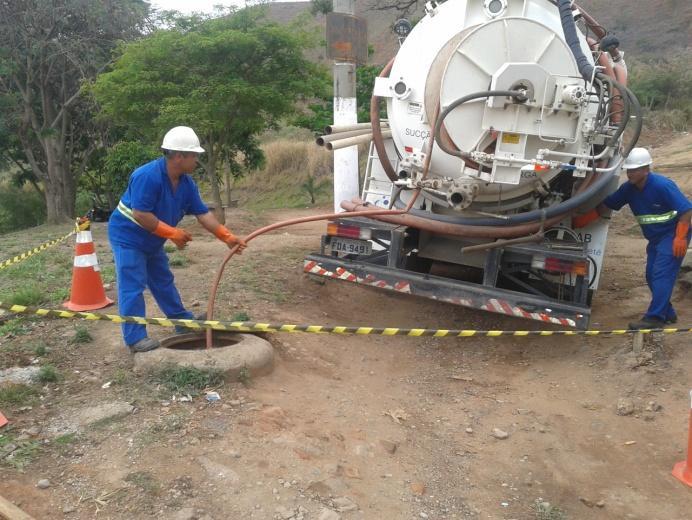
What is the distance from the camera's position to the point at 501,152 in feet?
15.7

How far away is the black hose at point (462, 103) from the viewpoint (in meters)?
4.57

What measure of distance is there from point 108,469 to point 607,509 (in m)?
2.42

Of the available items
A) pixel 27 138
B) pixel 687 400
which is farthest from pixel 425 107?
pixel 27 138

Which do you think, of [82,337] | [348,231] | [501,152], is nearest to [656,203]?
[501,152]

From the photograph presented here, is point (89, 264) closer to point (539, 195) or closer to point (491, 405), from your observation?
point (491, 405)

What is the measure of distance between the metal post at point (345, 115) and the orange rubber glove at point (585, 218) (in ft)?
9.43

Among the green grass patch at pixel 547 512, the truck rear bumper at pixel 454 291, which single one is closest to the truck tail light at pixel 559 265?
the truck rear bumper at pixel 454 291

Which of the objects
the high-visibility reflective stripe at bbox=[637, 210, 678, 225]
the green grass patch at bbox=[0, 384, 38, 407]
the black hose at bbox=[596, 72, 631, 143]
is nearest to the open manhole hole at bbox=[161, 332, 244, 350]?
the green grass patch at bbox=[0, 384, 38, 407]

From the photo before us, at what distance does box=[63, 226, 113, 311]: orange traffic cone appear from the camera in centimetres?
524

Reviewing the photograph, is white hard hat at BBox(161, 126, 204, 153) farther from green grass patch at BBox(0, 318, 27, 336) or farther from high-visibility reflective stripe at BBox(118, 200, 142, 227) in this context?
green grass patch at BBox(0, 318, 27, 336)

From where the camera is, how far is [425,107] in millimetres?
5137

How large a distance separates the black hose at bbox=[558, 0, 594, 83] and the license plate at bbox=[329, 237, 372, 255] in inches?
90.5

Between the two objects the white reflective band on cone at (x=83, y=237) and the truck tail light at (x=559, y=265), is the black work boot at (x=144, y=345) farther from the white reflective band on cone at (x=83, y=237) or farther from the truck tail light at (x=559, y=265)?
the truck tail light at (x=559, y=265)

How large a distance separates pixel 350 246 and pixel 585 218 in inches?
83.4
